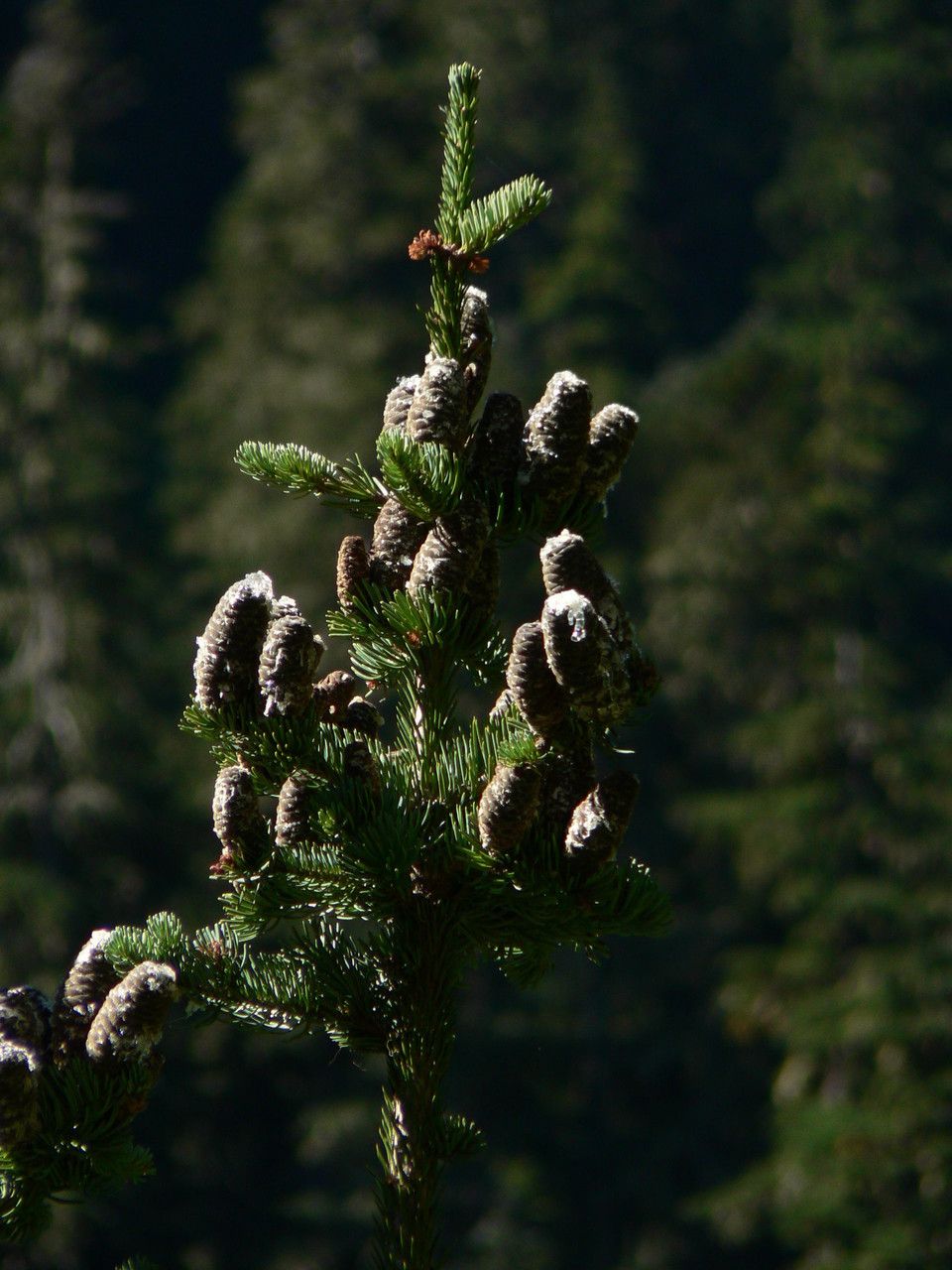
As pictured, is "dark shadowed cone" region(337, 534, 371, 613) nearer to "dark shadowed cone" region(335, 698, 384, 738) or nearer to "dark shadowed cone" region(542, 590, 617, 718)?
"dark shadowed cone" region(335, 698, 384, 738)

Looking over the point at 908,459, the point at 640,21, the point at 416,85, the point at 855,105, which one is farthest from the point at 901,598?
the point at 640,21

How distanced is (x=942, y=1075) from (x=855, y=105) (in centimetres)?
1262

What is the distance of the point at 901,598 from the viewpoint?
17.7 m

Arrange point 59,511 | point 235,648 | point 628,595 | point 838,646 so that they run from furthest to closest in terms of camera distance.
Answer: point 628,595, point 838,646, point 59,511, point 235,648

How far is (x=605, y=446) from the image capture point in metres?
1.83

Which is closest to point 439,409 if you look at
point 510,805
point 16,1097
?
point 510,805

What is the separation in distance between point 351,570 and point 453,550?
153 mm

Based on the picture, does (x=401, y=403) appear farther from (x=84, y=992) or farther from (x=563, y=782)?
(x=84, y=992)

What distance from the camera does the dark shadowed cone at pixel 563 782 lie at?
1.73m

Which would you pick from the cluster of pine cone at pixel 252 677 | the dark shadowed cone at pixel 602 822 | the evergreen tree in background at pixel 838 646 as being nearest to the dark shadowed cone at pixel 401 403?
the cluster of pine cone at pixel 252 677

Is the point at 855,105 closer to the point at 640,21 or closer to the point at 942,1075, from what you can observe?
the point at 640,21

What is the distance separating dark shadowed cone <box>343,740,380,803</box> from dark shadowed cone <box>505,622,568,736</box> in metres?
0.18

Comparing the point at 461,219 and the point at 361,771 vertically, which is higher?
the point at 461,219

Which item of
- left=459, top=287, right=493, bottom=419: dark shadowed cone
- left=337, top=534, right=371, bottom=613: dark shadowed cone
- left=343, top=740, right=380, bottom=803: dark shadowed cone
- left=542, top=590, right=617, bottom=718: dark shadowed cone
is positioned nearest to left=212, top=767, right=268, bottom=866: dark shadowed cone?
left=343, top=740, right=380, bottom=803: dark shadowed cone
